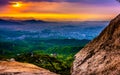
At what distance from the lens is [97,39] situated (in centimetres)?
1897

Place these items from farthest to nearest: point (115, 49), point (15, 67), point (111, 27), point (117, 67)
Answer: point (15, 67) → point (111, 27) → point (115, 49) → point (117, 67)

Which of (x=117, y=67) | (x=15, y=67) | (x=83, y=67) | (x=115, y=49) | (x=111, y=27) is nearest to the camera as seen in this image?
(x=117, y=67)

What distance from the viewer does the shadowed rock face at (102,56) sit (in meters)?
14.8

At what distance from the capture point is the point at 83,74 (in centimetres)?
1627

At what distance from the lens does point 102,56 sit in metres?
16.1

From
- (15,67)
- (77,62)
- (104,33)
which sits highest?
(104,33)

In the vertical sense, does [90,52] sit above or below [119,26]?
below

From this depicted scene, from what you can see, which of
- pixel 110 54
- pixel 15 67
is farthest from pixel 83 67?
pixel 15 67

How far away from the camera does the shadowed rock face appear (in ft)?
48.6

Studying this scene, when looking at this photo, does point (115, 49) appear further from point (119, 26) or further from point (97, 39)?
point (97, 39)

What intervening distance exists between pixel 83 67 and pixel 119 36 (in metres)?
2.68

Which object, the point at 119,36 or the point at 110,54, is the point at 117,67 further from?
the point at 119,36

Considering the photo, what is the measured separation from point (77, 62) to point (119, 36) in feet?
10.8

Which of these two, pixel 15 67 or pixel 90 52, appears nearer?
pixel 90 52
